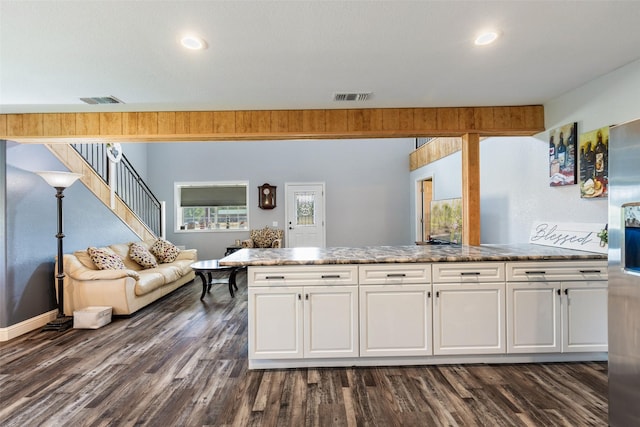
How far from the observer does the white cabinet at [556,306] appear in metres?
2.67

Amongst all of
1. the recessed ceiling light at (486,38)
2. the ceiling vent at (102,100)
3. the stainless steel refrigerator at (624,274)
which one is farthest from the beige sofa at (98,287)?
the stainless steel refrigerator at (624,274)

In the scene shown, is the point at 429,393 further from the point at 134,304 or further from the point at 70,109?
the point at 70,109

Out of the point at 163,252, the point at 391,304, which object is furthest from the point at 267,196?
the point at 391,304

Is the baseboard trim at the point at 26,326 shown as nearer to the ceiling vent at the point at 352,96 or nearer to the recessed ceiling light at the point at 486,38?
the ceiling vent at the point at 352,96

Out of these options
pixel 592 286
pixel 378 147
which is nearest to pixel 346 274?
pixel 592 286

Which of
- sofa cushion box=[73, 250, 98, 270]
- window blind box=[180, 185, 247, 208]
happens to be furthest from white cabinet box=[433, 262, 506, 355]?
window blind box=[180, 185, 247, 208]

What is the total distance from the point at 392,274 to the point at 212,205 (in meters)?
6.31

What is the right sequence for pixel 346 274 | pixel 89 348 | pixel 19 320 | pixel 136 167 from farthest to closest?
pixel 136 167, pixel 19 320, pixel 89 348, pixel 346 274

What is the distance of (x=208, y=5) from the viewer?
1732 millimetres

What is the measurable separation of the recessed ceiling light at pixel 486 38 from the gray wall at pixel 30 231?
4647mm

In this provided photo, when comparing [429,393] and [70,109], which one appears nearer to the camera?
[429,393]

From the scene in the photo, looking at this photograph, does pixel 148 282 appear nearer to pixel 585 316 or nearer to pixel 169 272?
pixel 169 272

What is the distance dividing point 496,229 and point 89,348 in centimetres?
499

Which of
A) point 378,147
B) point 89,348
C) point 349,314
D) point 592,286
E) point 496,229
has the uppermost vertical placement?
point 378,147
